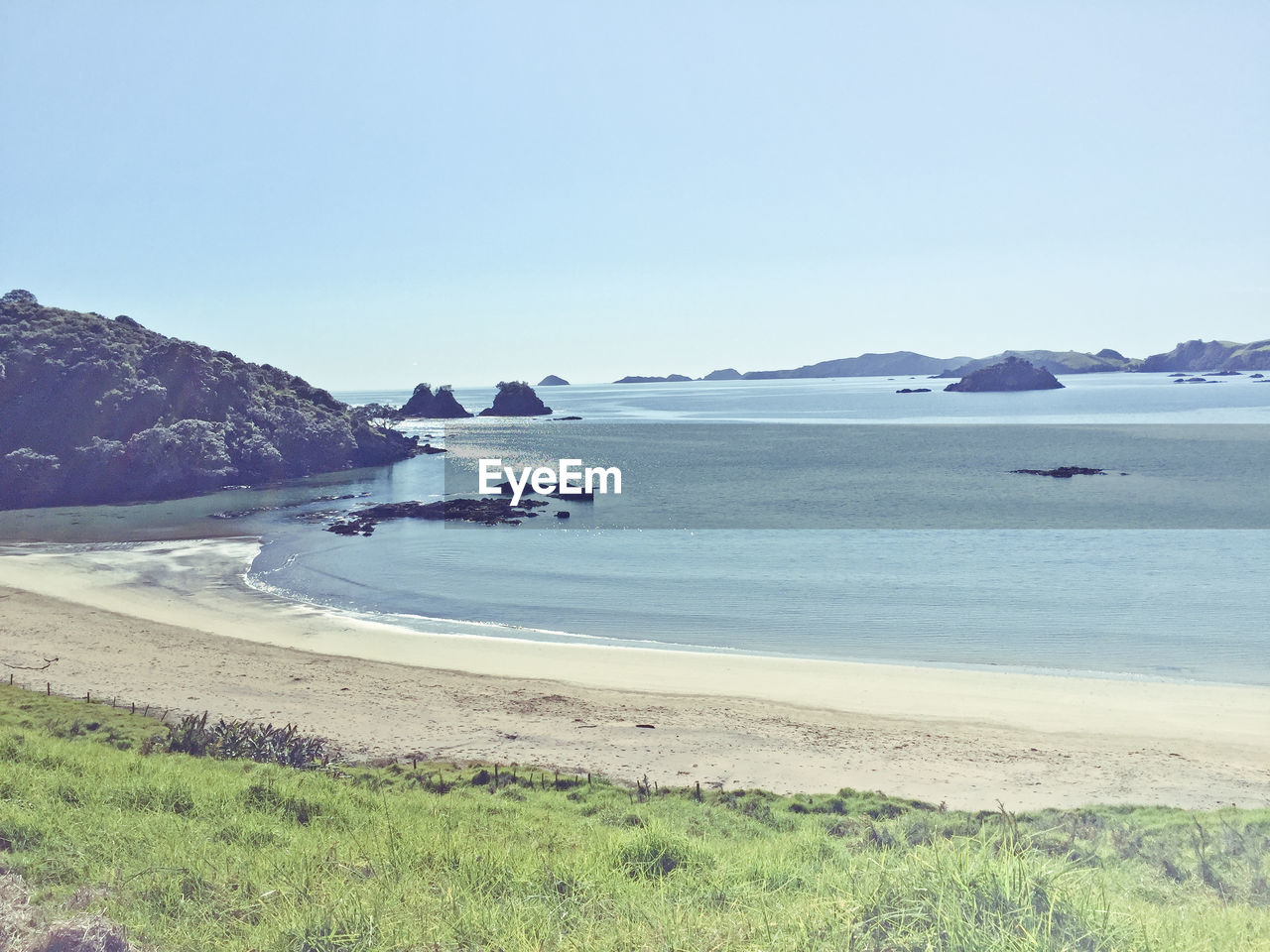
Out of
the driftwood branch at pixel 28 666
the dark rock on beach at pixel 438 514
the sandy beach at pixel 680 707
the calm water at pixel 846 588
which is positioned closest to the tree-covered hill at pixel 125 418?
the dark rock on beach at pixel 438 514

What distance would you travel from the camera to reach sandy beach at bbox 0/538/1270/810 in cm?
1720

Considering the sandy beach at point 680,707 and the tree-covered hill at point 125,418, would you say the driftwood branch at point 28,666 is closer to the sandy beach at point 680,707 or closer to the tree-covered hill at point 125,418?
the sandy beach at point 680,707

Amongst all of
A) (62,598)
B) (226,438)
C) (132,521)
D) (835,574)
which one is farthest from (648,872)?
(226,438)

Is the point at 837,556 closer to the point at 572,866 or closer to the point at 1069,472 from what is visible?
the point at 572,866

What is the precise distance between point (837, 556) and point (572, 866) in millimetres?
38734

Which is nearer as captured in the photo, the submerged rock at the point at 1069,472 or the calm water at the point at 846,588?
the calm water at the point at 846,588

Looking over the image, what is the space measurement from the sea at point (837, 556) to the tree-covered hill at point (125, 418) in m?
6.79

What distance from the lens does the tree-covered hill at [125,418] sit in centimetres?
6912

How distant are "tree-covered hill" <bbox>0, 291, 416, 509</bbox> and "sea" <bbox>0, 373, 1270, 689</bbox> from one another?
679cm

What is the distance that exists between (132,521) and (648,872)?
61.6 meters

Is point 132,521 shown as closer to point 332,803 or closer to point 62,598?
point 62,598

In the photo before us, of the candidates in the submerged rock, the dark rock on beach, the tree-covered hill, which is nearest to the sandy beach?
the dark rock on beach

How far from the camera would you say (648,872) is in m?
7.52

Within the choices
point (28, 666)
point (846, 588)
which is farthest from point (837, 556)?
point (28, 666)
